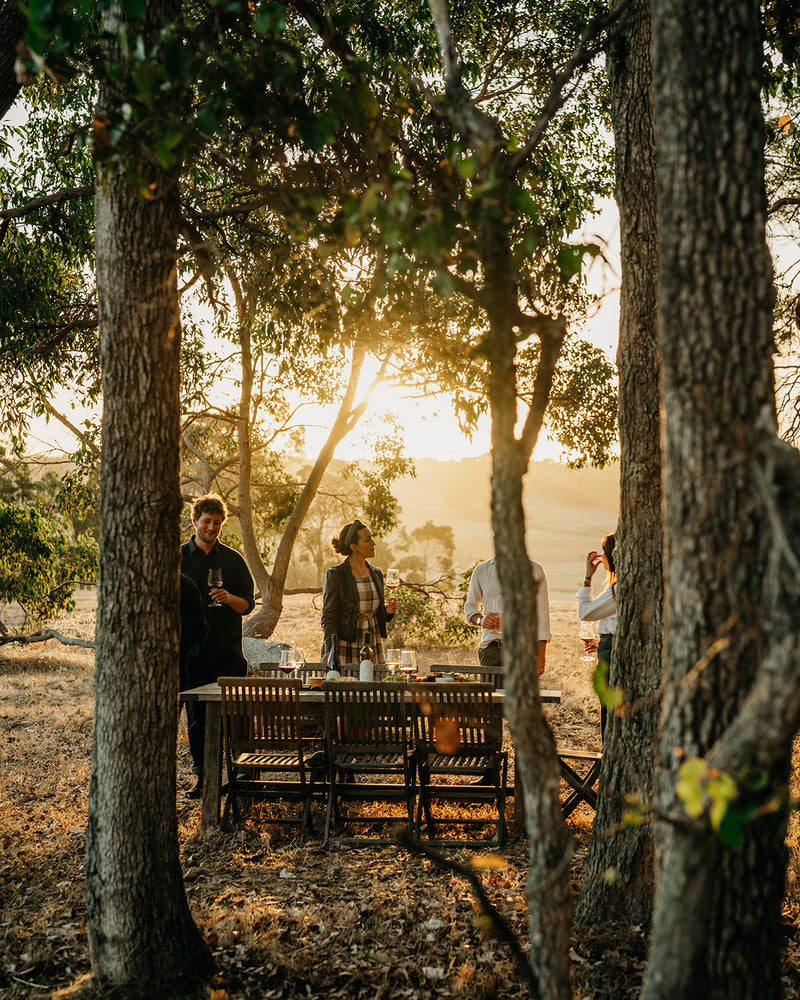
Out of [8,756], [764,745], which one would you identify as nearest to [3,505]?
[8,756]

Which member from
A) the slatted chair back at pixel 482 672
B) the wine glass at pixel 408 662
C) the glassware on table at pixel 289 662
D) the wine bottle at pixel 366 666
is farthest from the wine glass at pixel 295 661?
the slatted chair back at pixel 482 672

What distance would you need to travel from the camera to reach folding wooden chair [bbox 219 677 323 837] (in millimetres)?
4922

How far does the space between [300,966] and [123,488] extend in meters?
2.07

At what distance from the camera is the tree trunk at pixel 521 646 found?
1924 millimetres

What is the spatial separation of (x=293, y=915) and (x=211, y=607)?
8.08 feet

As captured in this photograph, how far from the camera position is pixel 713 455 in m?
1.75

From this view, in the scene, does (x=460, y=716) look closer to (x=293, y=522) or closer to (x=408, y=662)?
(x=408, y=662)

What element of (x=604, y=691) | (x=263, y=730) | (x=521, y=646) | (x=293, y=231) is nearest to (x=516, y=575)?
(x=521, y=646)

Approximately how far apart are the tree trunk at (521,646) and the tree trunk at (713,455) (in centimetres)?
26

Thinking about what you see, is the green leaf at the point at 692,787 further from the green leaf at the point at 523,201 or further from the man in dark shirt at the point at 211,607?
the man in dark shirt at the point at 211,607

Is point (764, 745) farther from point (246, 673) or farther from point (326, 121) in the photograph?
point (246, 673)

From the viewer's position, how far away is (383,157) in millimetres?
3812

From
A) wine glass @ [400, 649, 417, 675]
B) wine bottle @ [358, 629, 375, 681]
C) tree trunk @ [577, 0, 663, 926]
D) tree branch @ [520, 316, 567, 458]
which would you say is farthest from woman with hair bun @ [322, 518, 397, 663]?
tree branch @ [520, 316, 567, 458]

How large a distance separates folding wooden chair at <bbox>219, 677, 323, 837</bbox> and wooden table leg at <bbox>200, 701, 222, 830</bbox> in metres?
0.07
